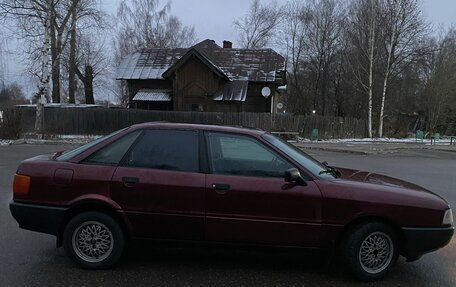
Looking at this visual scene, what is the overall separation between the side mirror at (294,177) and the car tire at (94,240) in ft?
5.95

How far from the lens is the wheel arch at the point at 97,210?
4.96m

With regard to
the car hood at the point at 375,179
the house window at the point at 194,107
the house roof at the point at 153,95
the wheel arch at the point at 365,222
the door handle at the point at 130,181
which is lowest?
the wheel arch at the point at 365,222

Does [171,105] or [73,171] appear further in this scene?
[171,105]

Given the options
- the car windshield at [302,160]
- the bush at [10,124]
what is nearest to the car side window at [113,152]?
the car windshield at [302,160]

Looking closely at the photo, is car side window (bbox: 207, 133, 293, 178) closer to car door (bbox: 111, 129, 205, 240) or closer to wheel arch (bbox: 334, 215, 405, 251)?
car door (bbox: 111, 129, 205, 240)

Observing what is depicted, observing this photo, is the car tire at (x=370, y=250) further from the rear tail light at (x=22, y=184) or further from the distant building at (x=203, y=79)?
the distant building at (x=203, y=79)

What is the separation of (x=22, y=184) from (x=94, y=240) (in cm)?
98

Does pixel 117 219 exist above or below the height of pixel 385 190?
below

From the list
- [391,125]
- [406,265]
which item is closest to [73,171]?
[406,265]

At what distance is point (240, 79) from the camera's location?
37688 mm

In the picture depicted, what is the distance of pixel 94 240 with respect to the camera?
5.03m

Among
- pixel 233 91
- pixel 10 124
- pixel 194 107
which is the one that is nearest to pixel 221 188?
pixel 10 124

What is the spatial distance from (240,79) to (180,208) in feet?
109

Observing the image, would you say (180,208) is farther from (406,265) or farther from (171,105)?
(171,105)
